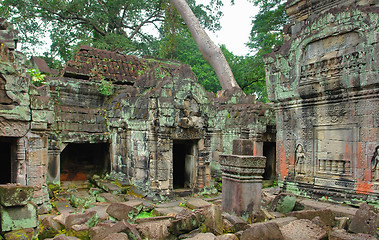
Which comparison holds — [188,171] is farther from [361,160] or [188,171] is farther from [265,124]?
[361,160]

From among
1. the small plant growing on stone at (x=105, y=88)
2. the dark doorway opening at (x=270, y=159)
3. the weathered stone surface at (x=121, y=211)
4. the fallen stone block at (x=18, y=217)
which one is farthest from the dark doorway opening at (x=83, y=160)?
the fallen stone block at (x=18, y=217)

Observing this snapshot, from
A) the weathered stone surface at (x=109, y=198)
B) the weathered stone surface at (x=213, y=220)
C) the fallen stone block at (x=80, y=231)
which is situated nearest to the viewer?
the weathered stone surface at (x=213, y=220)

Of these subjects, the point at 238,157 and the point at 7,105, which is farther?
the point at 7,105

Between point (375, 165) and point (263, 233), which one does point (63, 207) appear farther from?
point (375, 165)

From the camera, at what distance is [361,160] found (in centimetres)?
602

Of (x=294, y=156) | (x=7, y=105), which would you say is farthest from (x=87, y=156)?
(x=294, y=156)

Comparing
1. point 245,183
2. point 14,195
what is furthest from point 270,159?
point 14,195

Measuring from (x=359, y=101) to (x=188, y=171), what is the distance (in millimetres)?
4555

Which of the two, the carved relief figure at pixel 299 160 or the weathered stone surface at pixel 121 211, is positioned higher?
the carved relief figure at pixel 299 160

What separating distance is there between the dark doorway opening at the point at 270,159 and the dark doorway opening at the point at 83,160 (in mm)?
5679

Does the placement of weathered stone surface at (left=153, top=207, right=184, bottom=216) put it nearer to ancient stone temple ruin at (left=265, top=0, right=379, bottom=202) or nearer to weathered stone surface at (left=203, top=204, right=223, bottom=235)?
weathered stone surface at (left=203, top=204, right=223, bottom=235)

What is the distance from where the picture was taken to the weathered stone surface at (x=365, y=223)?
4242mm

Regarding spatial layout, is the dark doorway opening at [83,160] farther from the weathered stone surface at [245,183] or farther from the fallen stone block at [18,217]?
the weathered stone surface at [245,183]

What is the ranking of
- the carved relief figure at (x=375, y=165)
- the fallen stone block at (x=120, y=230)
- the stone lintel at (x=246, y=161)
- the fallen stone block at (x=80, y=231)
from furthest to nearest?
the carved relief figure at (x=375, y=165) → the stone lintel at (x=246, y=161) → the fallen stone block at (x=80, y=231) → the fallen stone block at (x=120, y=230)
